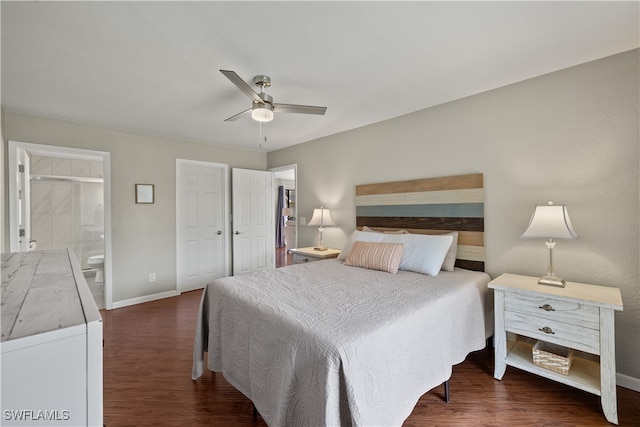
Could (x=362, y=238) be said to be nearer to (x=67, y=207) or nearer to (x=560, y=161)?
(x=560, y=161)

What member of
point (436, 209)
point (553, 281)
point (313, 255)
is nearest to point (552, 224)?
point (553, 281)

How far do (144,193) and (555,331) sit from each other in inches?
181

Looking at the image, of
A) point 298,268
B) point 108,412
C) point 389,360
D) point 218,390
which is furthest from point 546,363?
point 108,412

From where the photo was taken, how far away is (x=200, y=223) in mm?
4449

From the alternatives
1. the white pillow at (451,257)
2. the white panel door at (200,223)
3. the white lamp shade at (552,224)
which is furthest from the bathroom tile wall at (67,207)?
the white lamp shade at (552,224)

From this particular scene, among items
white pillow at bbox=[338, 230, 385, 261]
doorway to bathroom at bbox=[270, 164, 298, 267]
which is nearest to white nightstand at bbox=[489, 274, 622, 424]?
white pillow at bbox=[338, 230, 385, 261]

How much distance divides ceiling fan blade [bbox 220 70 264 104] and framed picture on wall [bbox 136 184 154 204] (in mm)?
2602

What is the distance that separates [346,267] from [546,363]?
162cm

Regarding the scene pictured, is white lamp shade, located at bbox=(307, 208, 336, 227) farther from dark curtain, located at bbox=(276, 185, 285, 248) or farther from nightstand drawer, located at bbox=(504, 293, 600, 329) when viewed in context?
dark curtain, located at bbox=(276, 185, 285, 248)

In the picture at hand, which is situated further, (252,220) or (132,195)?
(252,220)

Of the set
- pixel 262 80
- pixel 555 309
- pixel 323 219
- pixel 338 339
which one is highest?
pixel 262 80

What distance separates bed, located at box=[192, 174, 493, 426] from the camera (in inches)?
48.7

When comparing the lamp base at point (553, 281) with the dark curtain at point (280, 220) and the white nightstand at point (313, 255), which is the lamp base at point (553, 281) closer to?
the white nightstand at point (313, 255)

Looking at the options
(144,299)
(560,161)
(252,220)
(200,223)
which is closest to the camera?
(560,161)
